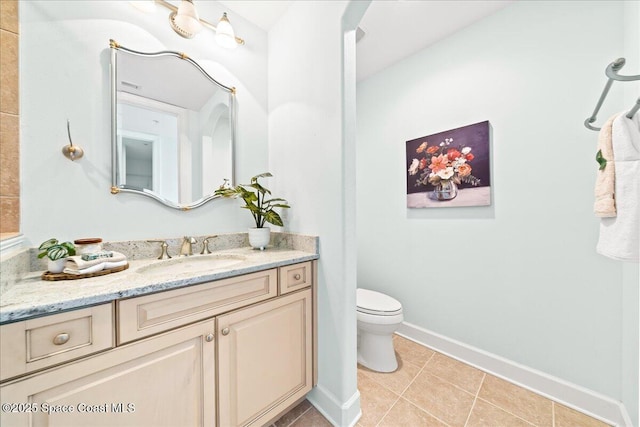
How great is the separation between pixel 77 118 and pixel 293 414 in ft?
6.14

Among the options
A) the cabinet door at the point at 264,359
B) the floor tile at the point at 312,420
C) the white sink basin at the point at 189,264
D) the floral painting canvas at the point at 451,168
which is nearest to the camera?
the cabinet door at the point at 264,359

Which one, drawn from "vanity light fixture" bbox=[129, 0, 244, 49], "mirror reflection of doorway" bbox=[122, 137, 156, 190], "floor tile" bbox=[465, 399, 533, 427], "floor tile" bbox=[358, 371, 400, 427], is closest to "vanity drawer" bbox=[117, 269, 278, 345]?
→ "mirror reflection of doorway" bbox=[122, 137, 156, 190]

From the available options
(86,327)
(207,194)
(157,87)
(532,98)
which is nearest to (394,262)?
(532,98)

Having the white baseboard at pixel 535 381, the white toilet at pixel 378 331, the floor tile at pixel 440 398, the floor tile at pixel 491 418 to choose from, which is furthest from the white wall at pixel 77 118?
the white baseboard at pixel 535 381

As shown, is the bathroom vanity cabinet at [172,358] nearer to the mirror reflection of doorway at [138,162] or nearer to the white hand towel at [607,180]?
the mirror reflection of doorway at [138,162]

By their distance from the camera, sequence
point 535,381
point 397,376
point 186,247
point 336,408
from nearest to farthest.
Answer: point 336,408 → point 186,247 → point 535,381 → point 397,376

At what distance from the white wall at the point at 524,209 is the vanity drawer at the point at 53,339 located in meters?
2.00

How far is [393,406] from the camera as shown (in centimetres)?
133

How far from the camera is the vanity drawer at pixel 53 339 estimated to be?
1.88ft

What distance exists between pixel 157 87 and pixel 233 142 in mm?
491

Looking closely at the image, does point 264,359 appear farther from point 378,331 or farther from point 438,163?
point 438,163

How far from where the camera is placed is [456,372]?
161cm

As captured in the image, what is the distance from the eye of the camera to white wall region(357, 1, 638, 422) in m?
1.28

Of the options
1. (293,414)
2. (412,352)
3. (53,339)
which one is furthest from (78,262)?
(412,352)
